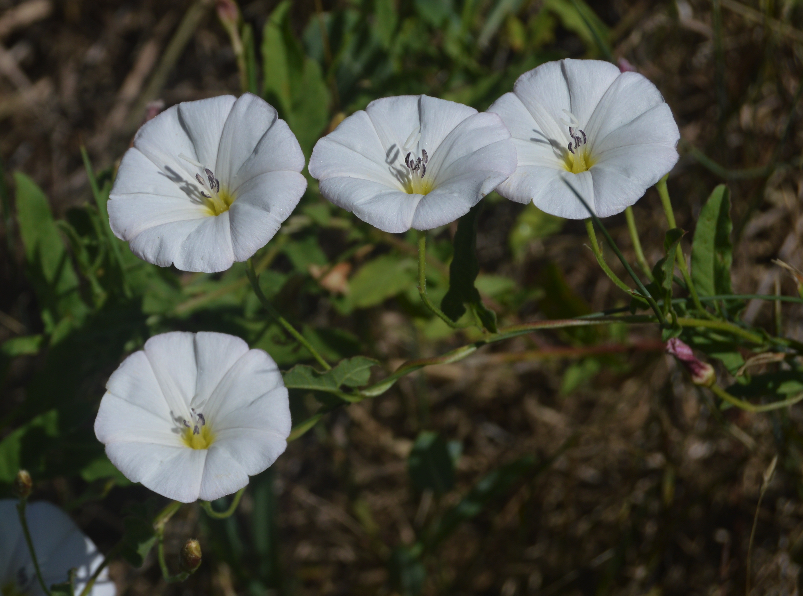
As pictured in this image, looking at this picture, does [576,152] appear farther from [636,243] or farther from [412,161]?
[412,161]

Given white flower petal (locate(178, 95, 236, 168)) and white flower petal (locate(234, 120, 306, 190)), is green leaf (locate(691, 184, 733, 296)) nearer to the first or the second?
white flower petal (locate(234, 120, 306, 190))

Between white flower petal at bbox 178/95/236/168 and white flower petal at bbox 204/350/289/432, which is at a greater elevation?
white flower petal at bbox 178/95/236/168

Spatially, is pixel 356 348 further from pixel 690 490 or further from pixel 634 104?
pixel 690 490

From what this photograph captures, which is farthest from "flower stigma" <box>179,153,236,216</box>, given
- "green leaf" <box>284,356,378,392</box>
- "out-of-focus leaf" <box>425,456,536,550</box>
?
"out-of-focus leaf" <box>425,456,536,550</box>

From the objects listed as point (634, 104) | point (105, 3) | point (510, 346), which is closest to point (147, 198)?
point (634, 104)

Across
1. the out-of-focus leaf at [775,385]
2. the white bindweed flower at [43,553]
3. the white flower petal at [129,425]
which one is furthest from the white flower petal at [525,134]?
the white bindweed flower at [43,553]

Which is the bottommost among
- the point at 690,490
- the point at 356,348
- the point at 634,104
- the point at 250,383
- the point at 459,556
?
the point at 459,556
